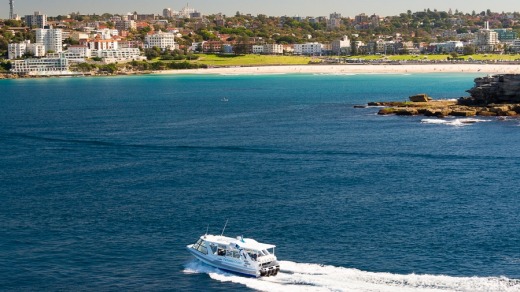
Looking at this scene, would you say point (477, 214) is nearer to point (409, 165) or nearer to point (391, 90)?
point (409, 165)

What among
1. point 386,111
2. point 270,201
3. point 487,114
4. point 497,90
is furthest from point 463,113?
point 270,201

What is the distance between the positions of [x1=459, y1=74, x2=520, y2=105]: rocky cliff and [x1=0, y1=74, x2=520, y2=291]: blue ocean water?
988cm

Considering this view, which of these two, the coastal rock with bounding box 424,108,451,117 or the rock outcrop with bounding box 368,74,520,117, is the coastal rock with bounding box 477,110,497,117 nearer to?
the rock outcrop with bounding box 368,74,520,117

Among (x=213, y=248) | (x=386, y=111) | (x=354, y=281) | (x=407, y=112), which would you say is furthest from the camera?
(x=386, y=111)

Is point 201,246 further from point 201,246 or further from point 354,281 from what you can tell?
point 354,281

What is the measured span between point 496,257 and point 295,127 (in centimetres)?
4404

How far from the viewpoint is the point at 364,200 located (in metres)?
42.8

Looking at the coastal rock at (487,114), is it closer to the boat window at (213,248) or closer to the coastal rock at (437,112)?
the coastal rock at (437,112)

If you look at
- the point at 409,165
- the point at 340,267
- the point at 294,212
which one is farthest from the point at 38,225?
the point at 409,165

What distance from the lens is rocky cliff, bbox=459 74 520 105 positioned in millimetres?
85188

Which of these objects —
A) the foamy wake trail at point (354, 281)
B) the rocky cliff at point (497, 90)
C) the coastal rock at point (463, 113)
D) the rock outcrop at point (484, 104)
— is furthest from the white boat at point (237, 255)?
the rocky cliff at point (497, 90)

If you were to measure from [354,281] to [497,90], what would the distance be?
6116cm

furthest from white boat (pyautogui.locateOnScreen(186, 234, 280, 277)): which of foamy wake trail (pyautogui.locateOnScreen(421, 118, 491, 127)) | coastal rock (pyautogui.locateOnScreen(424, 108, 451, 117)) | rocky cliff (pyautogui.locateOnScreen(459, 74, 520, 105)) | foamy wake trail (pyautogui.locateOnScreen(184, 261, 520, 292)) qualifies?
rocky cliff (pyautogui.locateOnScreen(459, 74, 520, 105))

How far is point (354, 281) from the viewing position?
30.3 metres
